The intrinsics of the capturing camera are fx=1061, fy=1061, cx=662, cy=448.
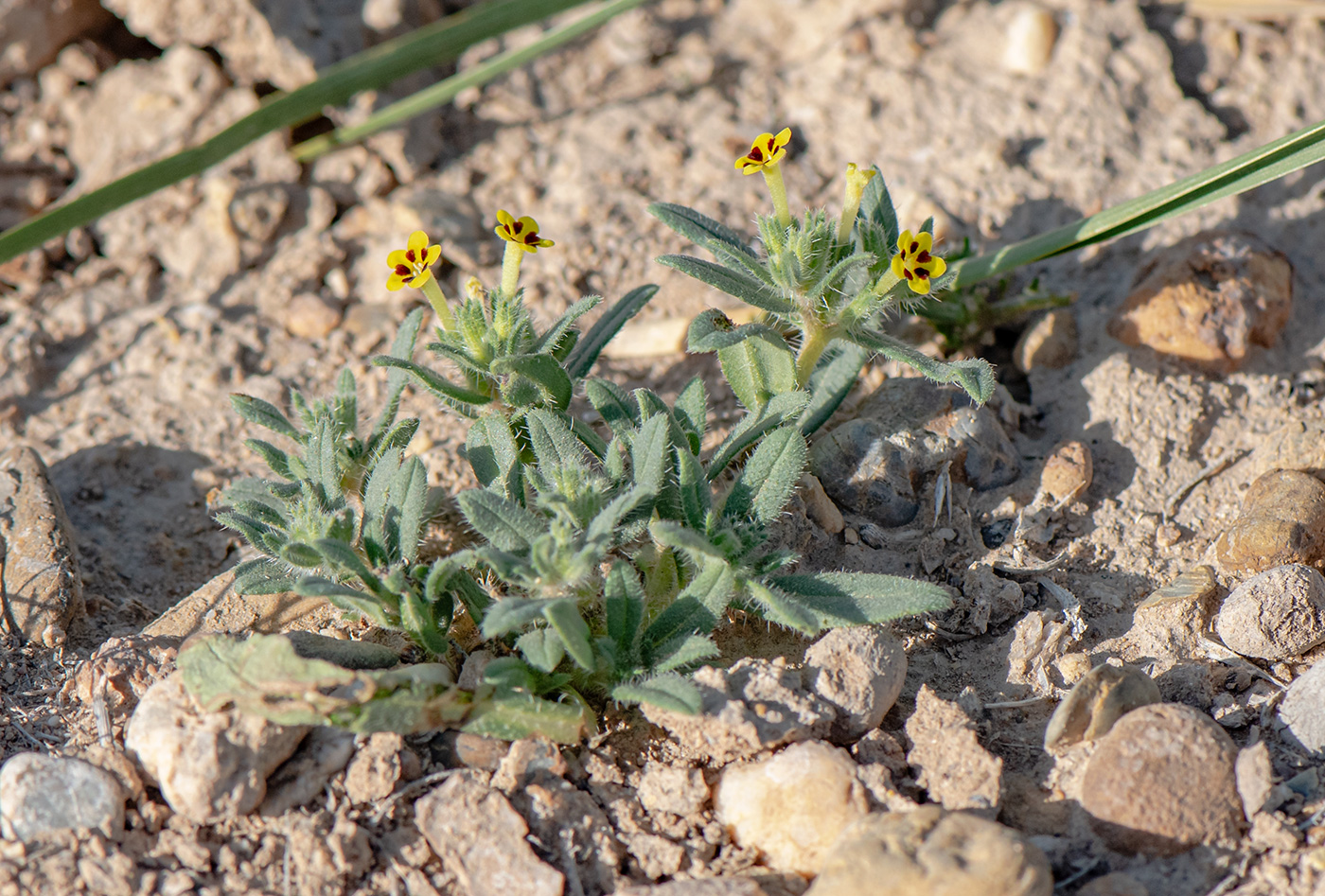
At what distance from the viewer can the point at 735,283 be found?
3818 mm

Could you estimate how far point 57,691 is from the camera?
354 centimetres

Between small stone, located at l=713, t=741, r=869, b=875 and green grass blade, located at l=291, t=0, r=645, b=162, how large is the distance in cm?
370

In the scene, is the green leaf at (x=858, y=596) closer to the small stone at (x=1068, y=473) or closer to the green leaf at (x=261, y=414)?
the small stone at (x=1068, y=473)

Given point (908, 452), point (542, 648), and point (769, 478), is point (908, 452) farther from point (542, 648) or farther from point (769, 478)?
point (542, 648)

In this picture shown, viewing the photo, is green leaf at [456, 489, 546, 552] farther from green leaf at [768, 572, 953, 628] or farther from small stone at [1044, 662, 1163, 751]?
small stone at [1044, 662, 1163, 751]

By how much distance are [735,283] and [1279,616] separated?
6.87 ft

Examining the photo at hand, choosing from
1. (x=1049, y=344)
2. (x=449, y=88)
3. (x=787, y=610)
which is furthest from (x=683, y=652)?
(x=449, y=88)

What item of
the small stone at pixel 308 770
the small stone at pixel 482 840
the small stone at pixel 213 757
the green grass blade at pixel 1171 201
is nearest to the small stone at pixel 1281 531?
the green grass blade at pixel 1171 201

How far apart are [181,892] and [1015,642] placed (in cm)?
264

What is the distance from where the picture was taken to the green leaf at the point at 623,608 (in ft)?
10.8

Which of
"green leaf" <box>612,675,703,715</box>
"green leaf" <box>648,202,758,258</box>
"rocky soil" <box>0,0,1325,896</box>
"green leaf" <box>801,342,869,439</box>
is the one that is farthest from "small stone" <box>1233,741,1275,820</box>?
"green leaf" <box>648,202,758,258</box>

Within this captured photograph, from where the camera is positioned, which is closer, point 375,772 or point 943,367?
point 375,772

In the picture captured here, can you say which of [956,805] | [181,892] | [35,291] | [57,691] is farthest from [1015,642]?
[35,291]

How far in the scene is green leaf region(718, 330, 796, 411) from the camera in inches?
157
